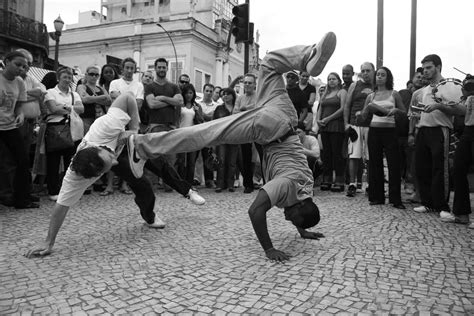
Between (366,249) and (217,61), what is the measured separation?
102 feet

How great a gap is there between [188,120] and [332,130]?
2.59 meters

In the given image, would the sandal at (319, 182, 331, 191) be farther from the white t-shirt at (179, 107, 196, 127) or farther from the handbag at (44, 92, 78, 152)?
the handbag at (44, 92, 78, 152)

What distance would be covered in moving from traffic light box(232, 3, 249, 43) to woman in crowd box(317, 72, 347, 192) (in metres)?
2.36

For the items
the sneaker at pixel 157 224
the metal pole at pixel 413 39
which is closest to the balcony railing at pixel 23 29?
the metal pole at pixel 413 39

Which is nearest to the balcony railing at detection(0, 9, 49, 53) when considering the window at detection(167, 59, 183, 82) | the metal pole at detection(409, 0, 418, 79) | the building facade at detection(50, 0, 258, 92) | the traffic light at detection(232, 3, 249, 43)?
the building facade at detection(50, 0, 258, 92)

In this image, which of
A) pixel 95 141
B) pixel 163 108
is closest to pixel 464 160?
pixel 95 141

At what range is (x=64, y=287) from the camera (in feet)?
9.70

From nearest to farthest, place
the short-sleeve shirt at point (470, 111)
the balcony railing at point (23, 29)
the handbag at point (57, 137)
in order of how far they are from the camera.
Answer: the short-sleeve shirt at point (470, 111) < the handbag at point (57, 137) < the balcony railing at point (23, 29)

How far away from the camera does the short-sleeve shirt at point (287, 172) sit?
3668 millimetres

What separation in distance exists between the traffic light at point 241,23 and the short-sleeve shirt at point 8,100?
4.98 m

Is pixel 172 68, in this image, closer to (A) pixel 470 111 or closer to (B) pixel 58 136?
(B) pixel 58 136

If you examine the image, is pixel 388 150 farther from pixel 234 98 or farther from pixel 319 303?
pixel 319 303

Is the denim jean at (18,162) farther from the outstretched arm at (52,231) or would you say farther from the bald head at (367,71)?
the bald head at (367,71)

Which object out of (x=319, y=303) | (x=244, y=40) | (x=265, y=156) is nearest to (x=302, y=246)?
(x=265, y=156)
